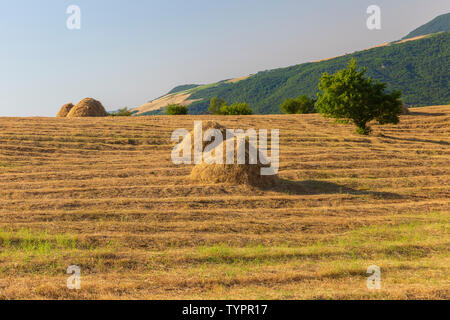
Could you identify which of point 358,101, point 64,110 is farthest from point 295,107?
point 64,110

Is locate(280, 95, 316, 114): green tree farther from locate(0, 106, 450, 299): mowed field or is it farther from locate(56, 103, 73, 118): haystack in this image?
locate(0, 106, 450, 299): mowed field

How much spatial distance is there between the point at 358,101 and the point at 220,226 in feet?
51.6

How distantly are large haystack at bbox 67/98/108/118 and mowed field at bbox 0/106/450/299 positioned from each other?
12.4 metres

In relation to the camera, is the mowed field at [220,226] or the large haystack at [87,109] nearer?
the mowed field at [220,226]

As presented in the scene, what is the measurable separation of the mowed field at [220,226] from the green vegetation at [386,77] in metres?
88.4

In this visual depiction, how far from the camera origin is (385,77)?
10856 cm

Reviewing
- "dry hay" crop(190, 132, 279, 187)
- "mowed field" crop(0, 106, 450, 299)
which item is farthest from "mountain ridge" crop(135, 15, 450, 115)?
"dry hay" crop(190, 132, 279, 187)

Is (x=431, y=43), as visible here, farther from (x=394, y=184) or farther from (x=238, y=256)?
(x=238, y=256)

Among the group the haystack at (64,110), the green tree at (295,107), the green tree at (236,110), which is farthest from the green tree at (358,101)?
the green tree at (295,107)

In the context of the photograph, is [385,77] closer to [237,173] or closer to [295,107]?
[295,107]

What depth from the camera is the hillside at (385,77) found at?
9762 cm

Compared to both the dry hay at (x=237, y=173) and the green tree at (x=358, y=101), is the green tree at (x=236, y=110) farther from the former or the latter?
the dry hay at (x=237, y=173)
